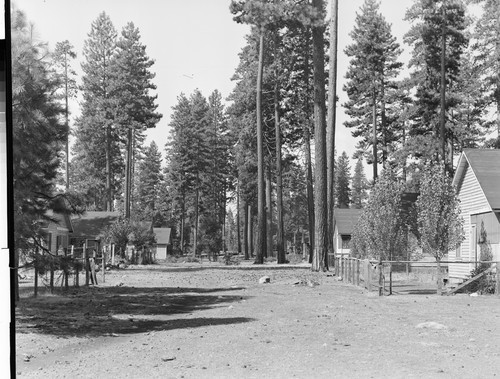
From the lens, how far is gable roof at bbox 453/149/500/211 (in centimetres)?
1852

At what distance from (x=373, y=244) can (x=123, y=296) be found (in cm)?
1145

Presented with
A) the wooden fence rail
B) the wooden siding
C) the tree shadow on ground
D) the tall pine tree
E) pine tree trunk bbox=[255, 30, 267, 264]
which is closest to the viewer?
the tall pine tree

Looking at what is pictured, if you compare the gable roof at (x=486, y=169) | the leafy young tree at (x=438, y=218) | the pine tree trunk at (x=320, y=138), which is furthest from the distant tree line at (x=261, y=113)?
the leafy young tree at (x=438, y=218)

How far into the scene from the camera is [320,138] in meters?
22.7

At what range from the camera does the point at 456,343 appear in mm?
7895

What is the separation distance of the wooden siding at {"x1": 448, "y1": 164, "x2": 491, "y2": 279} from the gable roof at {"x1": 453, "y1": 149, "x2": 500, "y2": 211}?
380 mm

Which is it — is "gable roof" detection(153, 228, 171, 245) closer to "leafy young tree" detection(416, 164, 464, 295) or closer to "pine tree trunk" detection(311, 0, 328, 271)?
"pine tree trunk" detection(311, 0, 328, 271)

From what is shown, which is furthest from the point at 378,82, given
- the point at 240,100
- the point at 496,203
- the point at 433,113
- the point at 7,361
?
the point at 7,361

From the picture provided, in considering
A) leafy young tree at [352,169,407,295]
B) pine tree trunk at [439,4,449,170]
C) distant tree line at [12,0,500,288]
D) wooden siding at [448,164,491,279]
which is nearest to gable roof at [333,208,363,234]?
distant tree line at [12,0,500,288]

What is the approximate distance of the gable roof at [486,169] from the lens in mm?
18516

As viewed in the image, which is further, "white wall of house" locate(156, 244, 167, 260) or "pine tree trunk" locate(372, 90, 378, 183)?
"white wall of house" locate(156, 244, 167, 260)

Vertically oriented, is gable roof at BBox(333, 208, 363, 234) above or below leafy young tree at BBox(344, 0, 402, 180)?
below

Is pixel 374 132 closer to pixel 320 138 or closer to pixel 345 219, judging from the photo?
pixel 345 219

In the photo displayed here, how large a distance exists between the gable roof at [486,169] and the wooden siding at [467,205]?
1.25 ft
